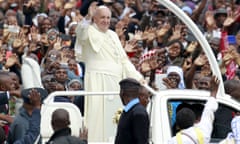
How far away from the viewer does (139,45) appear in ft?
60.7

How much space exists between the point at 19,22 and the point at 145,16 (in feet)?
8.65

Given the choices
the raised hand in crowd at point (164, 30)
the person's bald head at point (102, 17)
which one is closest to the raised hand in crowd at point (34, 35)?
the raised hand in crowd at point (164, 30)

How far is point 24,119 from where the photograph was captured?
43.8 feet

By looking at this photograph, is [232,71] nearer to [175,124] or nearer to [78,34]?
[78,34]

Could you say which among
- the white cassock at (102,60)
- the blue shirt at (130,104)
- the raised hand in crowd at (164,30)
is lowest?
the blue shirt at (130,104)

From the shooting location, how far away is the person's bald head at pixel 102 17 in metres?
14.4

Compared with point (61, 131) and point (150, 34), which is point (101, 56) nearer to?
point (61, 131)

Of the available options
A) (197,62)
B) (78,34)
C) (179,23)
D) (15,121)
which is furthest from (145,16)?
(15,121)

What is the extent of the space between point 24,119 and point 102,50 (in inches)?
68.8

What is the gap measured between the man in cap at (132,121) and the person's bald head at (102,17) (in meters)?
2.66

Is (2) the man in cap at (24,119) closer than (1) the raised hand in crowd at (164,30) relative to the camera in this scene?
Yes

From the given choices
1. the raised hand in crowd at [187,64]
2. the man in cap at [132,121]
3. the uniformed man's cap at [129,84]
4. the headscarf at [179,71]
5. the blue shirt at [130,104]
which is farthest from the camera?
the raised hand in crowd at [187,64]

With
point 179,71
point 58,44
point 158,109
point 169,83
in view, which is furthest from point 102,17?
point 58,44

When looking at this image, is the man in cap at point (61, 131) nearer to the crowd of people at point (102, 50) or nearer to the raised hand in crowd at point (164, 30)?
the crowd of people at point (102, 50)
